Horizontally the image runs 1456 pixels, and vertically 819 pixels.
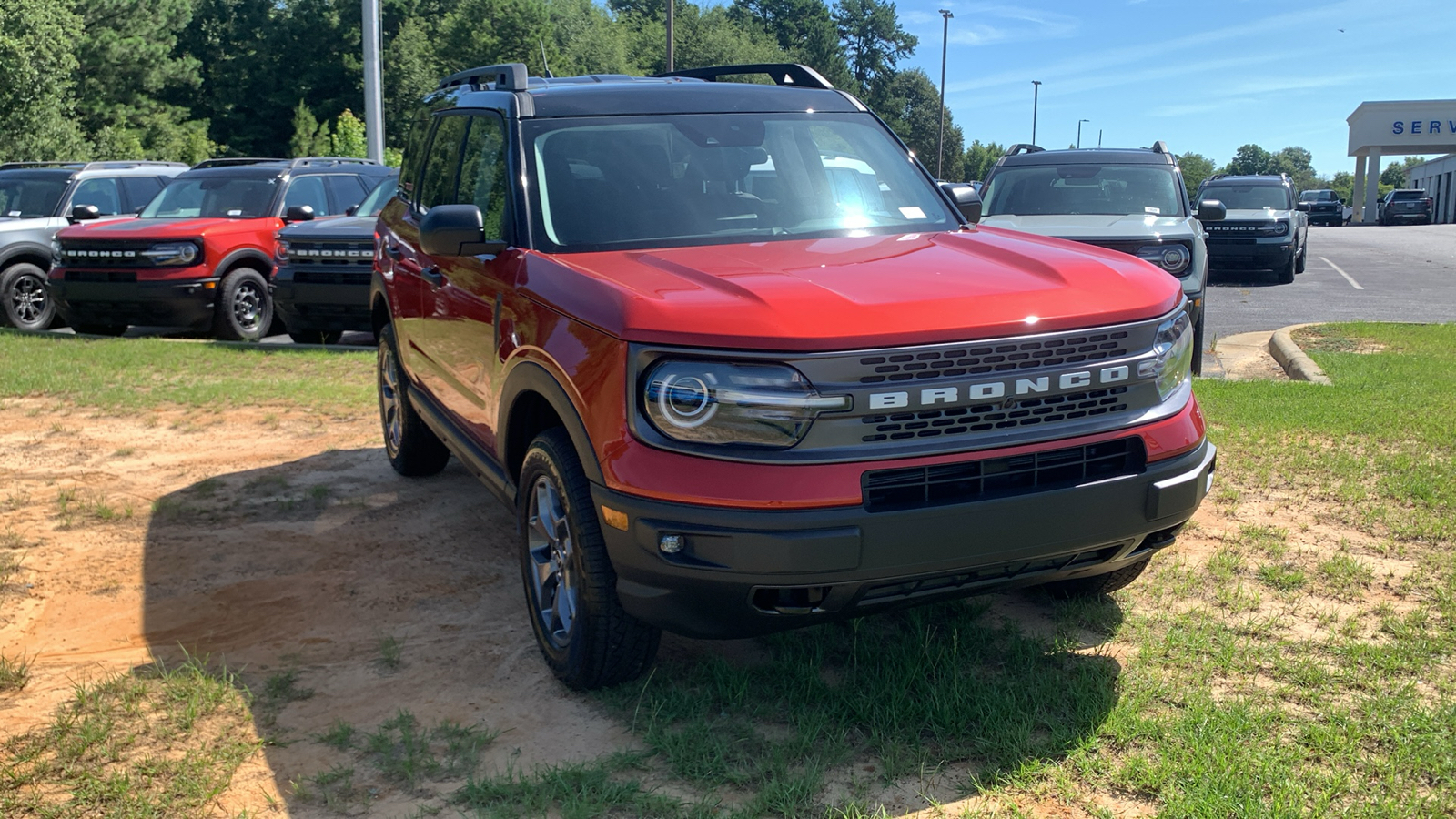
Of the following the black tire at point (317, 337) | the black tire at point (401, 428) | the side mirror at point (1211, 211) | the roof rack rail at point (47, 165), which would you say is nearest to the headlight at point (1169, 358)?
the black tire at point (401, 428)

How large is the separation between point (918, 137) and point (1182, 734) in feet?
396

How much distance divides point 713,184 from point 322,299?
7.71m

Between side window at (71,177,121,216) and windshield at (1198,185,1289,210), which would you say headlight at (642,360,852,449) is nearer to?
side window at (71,177,121,216)

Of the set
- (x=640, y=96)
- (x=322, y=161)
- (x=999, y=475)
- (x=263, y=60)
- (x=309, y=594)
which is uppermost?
(x=263, y=60)

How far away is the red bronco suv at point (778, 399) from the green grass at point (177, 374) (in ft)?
16.3

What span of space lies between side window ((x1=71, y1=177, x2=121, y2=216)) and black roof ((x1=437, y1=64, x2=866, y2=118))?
1178 centimetres

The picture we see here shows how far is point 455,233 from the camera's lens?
418 cm

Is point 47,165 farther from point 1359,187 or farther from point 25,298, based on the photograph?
point 1359,187

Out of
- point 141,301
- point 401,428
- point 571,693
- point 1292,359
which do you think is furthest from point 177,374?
point 1292,359

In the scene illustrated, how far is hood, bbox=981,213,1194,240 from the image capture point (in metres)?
9.31

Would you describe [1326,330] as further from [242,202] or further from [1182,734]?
[242,202]

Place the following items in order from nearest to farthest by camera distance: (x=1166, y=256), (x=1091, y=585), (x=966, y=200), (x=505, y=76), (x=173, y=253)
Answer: (x=1091, y=585), (x=505, y=76), (x=966, y=200), (x=1166, y=256), (x=173, y=253)

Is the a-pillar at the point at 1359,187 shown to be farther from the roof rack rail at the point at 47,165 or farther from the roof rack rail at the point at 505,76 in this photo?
the roof rack rail at the point at 505,76

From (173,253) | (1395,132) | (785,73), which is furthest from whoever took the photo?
(1395,132)
